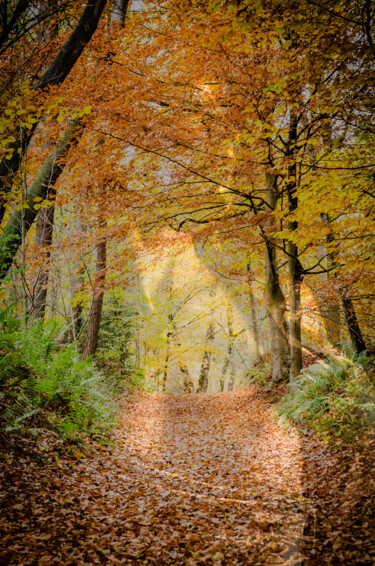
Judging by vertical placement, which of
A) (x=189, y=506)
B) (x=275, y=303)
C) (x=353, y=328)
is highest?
(x=275, y=303)

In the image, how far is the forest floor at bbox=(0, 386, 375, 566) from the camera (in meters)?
3.00

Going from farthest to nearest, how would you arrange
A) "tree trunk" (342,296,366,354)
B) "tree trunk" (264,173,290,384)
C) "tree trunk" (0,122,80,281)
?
"tree trunk" (264,173,290,384) < "tree trunk" (342,296,366,354) < "tree trunk" (0,122,80,281)

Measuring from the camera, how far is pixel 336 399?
19.5 feet

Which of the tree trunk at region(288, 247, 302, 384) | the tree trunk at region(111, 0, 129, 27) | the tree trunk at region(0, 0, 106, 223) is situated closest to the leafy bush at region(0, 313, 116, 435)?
the tree trunk at region(0, 0, 106, 223)

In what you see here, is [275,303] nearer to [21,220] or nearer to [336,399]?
[336,399]

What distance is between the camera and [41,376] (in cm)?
539

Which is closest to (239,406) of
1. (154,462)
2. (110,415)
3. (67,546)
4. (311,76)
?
(110,415)

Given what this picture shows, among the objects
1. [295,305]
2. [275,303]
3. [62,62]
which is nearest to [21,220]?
[62,62]

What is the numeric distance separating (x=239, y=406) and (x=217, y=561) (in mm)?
8318

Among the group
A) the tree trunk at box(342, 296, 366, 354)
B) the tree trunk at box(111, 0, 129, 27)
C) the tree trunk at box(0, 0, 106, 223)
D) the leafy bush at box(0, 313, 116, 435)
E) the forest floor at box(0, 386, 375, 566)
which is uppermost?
the tree trunk at box(111, 0, 129, 27)

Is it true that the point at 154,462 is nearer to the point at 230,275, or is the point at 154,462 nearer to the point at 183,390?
the point at 230,275

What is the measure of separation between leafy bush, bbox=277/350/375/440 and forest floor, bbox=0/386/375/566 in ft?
1.36

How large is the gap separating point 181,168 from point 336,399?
21.1 ft

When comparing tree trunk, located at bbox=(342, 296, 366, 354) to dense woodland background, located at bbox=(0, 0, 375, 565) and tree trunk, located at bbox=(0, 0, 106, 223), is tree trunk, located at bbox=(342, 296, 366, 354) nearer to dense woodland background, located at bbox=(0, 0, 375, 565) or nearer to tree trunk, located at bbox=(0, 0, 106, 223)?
dense woodland background, located at bbox=(0, 0, 375, 565)
